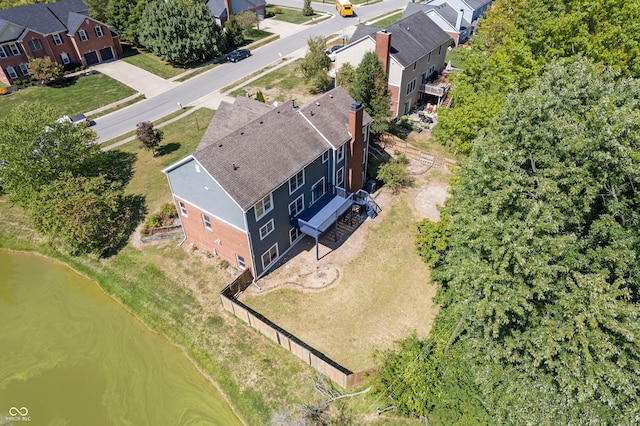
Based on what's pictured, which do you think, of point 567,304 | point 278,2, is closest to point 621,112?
point 567,304

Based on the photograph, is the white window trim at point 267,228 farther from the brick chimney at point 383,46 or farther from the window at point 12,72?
the window at point 12,72

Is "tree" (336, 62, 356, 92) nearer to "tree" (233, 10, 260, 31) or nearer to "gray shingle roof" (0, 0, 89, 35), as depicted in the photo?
"tree" (233, 10, 260, 31)

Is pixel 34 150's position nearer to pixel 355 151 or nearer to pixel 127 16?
pixel 355 151

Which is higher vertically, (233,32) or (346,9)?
(233,32)

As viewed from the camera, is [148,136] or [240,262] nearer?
[240,262]

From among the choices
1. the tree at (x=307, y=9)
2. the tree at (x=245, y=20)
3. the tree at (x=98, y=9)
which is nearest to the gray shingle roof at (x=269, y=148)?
the tree at (x=245, y=20)

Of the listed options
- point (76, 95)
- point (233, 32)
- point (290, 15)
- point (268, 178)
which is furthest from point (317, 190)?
point (290, 15)

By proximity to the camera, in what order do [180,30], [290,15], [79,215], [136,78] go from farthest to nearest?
[290,15], [136,78], [180,30], [79,215]
